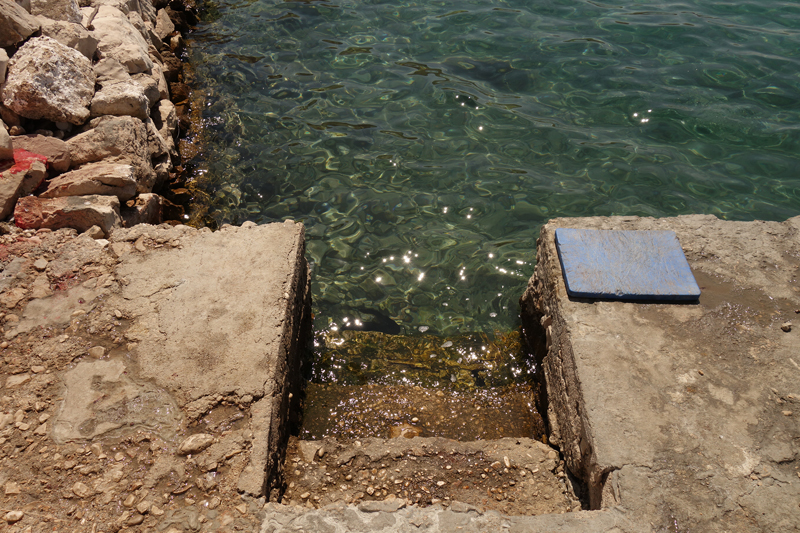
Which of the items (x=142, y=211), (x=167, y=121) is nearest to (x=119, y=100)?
(x=167, y=121)

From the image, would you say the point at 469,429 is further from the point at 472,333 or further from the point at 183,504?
the point at 183,504

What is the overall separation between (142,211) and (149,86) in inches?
73.0

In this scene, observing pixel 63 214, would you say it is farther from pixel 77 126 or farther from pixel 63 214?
pixel 77 126

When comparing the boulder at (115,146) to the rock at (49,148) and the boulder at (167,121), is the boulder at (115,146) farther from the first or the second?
the boulder at (167,121)

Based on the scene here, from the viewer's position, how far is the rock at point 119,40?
543cm

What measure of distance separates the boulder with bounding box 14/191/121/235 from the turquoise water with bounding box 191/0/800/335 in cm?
135

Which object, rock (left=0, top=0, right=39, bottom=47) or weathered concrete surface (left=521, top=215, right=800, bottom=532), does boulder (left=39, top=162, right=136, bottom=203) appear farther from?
weathered concrete surface (left=521, top=215, right=800, bottom=532)

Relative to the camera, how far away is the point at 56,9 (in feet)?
16.3

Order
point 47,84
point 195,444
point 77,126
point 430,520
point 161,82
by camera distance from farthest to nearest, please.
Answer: point 161,82 < point 77,126 < point 47,84 < point 195,444 < point 430,520

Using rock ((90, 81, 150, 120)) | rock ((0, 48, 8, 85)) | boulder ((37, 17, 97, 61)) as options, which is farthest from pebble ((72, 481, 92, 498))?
boulder ((37, 17, 97, 61))

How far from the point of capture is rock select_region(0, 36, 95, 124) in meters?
4.19

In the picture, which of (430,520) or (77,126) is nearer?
(430,520)

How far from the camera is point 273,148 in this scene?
6.04 m

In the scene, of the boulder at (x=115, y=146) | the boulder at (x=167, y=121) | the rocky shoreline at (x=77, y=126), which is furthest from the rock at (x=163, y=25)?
the boulder at (x=115, y=146)
